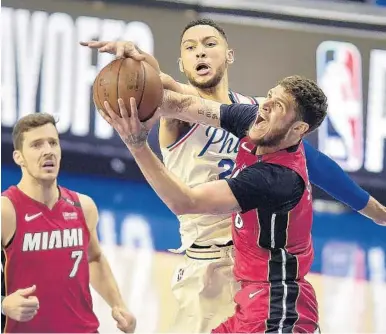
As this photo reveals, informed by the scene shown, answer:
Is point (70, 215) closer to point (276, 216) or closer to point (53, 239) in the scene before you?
point (53, 239)

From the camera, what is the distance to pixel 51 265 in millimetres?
4539

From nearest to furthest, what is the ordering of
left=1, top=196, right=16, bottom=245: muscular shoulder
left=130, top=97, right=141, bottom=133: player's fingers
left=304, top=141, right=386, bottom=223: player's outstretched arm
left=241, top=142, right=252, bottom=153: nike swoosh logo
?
left=130, top=97, right=141, bottom=133: player's fingers, left=241, top=142, right=252, bottom=153: nike swoosh logo, left=304, top=141, right=386, bottom=223: player's outstretched arm, left=1, top=196, right=16, bottom=245: muscular shoulder

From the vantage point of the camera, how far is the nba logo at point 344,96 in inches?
284

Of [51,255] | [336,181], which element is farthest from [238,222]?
[51,255]

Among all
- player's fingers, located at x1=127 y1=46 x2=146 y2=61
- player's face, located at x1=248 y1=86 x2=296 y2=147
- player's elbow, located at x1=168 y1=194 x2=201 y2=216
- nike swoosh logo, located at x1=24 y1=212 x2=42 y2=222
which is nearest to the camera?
player's elbow, located at x1=168 y1=194 x2=201 y2=216

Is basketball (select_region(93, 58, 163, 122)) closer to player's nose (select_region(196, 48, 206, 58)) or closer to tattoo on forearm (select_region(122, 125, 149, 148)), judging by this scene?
tattoo on forearm (select_region(122, 125, 149, 148))

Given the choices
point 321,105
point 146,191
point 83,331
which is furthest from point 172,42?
point 321,105

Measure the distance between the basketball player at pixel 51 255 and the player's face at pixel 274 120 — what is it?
Answer: 1.42 metres

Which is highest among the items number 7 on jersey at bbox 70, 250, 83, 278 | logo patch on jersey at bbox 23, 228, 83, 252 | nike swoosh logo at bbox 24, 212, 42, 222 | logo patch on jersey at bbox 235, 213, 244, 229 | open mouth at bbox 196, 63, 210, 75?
open mouth at bbox 196, 63, 210, 75

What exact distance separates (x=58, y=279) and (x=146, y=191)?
3063 millimetres

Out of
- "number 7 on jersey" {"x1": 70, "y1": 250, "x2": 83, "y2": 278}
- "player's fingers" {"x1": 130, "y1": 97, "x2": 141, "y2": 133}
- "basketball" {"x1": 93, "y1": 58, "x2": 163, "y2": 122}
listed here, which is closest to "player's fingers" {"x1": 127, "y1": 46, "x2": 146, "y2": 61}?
"basketball" {"x1": 93, "y1": 58, "x2": 163, "y2": 122}

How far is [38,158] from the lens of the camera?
4.74m

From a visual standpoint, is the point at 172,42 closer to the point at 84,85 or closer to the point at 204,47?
the point at 84,85

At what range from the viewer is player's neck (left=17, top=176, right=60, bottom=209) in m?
4.61
